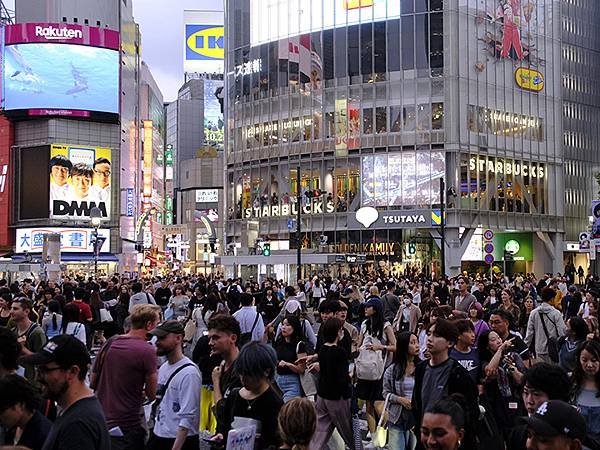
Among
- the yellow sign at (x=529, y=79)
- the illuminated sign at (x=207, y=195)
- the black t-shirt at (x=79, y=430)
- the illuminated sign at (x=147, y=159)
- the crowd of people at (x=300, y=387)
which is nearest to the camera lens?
the black t-shirt at (x=79, y=430)

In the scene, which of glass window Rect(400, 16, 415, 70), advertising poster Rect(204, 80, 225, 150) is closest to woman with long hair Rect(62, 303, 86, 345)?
glass window Rect(400, 16, 415, 70)

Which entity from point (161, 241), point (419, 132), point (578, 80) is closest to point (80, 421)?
point (419, 132)

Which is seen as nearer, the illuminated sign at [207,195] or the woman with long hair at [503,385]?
the woman with long hair at [503,385]

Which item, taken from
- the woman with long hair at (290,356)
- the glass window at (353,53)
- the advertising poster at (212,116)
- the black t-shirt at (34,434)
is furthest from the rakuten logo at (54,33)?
the advertising poster at (212,116)

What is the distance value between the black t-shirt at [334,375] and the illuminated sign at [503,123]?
51.2 meters

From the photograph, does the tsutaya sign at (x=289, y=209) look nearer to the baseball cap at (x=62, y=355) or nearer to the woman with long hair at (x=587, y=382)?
the woman with long hair at (x=587, y=382)

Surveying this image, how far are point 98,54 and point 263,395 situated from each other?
7267cm

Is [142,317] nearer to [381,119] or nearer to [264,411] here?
[264,411]

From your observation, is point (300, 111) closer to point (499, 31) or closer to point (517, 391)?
point (499, 31)

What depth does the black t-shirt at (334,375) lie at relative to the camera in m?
8.84

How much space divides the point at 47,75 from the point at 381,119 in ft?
98.5

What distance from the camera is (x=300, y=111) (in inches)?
2469

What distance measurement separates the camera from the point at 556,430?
4309mm

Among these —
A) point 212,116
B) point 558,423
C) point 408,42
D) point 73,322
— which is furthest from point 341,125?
point 212,116
